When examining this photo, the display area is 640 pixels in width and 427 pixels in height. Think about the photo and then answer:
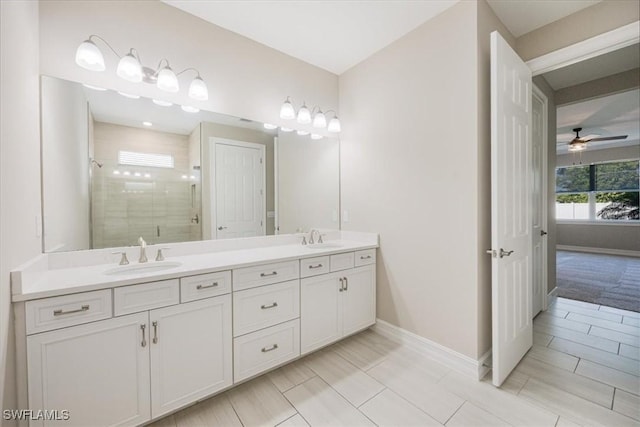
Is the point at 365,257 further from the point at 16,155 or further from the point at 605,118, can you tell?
the point at 605,118

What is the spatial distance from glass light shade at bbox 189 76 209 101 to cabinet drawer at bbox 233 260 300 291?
1315 mm

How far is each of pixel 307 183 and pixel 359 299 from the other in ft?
4.18

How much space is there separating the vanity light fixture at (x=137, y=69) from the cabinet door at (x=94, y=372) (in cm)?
148

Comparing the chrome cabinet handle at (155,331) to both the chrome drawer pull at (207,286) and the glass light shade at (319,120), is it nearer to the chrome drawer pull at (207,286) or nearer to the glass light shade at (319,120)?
the chrome drawer pull at (207,286)

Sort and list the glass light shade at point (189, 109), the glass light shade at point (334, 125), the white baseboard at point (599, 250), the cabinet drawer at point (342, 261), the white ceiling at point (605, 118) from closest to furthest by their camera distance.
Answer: the glass light shade at point (189, 109), the cabinet drawer at point (342, 261), the glass light shade at point (334, 125), the white ceiling at point (605, 118), the white baseboard at point (599, 250)

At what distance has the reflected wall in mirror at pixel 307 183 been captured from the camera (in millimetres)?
2633

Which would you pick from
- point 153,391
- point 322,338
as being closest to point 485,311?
point 322,338

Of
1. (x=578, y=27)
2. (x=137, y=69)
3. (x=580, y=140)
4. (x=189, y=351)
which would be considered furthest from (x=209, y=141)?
(x=580, y=140)

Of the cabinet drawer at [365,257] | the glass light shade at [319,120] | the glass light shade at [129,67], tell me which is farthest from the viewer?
the glass light shade at [319,120]

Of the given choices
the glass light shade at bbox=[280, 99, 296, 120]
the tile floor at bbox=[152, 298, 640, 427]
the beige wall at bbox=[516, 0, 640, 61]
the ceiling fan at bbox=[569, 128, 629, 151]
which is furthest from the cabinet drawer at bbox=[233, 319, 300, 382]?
the ceiling fan at bbox=[569, 128, 629, 151]

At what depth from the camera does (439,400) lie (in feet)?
5.56

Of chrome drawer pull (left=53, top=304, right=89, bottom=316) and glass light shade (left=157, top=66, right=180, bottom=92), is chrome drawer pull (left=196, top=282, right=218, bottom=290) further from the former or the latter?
glass light shade (left=157, top=66, right=180, bottom=92)

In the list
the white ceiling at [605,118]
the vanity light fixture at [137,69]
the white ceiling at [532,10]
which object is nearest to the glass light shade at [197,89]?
the vanity light fixture at [137,69]

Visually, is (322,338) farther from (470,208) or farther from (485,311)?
(470,208)
